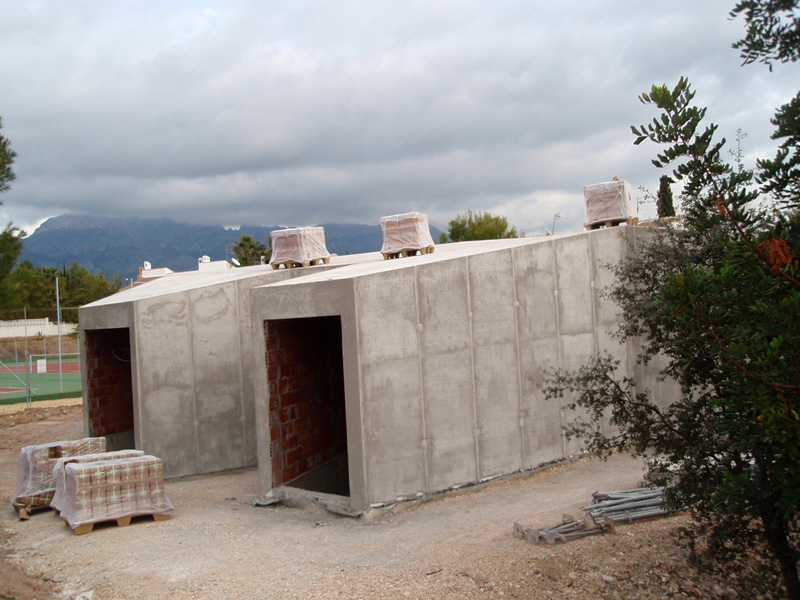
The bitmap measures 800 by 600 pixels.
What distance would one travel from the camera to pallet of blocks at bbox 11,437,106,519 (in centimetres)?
1085

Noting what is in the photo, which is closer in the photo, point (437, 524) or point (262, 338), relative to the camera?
point (437, 524)

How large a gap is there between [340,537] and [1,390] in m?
27.4

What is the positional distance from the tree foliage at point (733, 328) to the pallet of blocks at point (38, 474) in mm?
9475

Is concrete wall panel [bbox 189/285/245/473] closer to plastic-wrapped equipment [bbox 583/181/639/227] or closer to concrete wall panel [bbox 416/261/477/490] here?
concrete wall panel [bbox 416/261/477/490]

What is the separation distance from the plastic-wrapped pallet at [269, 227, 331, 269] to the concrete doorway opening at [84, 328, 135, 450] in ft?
13.8

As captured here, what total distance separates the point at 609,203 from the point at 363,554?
912cm

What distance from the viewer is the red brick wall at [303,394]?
1103 cm

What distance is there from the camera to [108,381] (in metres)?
15.3

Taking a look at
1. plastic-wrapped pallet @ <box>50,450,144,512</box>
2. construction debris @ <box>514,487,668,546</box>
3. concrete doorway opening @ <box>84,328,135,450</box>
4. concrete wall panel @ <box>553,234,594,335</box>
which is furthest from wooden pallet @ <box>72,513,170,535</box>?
concrete wall panel @ <box>553,234,594,335</box>

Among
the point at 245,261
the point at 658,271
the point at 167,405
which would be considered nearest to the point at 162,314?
the point at 167,405

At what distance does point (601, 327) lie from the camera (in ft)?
42.4

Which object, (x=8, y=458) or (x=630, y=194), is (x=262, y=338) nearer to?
(x=630, y=194)

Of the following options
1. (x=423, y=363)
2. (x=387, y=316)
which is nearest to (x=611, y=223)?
(x=423, y=363)

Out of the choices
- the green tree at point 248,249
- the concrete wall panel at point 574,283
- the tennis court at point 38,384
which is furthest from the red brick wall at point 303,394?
the green tree at point 248,249
